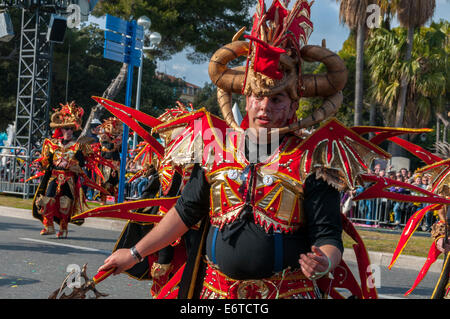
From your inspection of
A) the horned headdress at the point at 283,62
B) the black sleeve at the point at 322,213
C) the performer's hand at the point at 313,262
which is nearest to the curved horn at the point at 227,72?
the horned headdress at the point at 283,62

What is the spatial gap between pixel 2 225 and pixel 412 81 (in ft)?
56.3

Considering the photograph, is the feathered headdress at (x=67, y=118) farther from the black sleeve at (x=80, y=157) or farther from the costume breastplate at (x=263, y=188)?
the costume breastplate at (x=263, y=188)

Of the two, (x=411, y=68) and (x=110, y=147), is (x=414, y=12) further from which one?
(x=110, y=147)

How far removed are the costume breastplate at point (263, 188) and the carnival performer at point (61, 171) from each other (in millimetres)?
7618

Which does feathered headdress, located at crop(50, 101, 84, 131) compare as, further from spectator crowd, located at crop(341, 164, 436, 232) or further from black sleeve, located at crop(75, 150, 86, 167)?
spectator crowd, located at crop(341, 164, 436, 232)

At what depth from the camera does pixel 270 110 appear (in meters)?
2.55

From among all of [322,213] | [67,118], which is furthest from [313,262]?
[67,118]

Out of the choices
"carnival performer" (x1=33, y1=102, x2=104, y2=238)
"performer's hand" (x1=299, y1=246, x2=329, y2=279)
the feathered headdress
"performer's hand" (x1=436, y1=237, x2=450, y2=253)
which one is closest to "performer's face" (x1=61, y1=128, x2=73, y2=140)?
"carnival performer" (x1=33, y1=102, x2=104, y2=238)

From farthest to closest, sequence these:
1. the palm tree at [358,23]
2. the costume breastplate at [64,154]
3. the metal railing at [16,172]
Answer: the palm tree at [358,23] → the metal railing at [16,172] → the costume breastplate at [64,154]

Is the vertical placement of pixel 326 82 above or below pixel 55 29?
below

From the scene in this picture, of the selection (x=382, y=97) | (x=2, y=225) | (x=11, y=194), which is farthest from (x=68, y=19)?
(x=382, y=97)

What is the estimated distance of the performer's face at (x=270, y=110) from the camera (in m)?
2.55

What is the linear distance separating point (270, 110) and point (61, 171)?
8.03 metres
